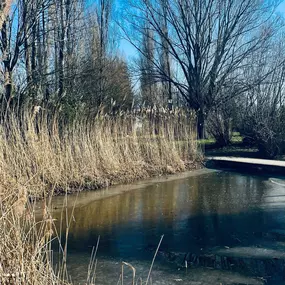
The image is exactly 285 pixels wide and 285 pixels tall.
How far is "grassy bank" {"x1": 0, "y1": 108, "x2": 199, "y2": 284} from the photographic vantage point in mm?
4770

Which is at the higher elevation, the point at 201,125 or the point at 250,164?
the point at 201,125

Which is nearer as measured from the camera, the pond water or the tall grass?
the pond water

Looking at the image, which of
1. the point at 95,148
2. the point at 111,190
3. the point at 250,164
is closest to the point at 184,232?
the point at 111,190

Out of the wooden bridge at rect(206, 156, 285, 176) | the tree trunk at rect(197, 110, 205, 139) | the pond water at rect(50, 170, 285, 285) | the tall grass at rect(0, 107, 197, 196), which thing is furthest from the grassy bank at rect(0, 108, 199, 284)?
the tree trunk at rect(197, 110, 205, 139)

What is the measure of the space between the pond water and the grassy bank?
0.45 m

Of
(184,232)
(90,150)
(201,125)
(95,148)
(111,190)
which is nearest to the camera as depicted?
(184,232)

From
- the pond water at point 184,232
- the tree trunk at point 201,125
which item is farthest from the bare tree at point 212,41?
the pond water at point 184,232

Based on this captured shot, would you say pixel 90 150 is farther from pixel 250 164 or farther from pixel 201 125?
pixel 201 125

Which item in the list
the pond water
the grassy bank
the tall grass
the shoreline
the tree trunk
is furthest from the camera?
the tree trunk

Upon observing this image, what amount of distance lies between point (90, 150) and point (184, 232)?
2975 mm

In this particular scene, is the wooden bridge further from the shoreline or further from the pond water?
the pond water

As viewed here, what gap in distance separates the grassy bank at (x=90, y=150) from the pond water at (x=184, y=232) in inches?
17.6

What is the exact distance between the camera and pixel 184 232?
3.81 metres

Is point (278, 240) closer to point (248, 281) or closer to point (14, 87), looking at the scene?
point (248, 281)
